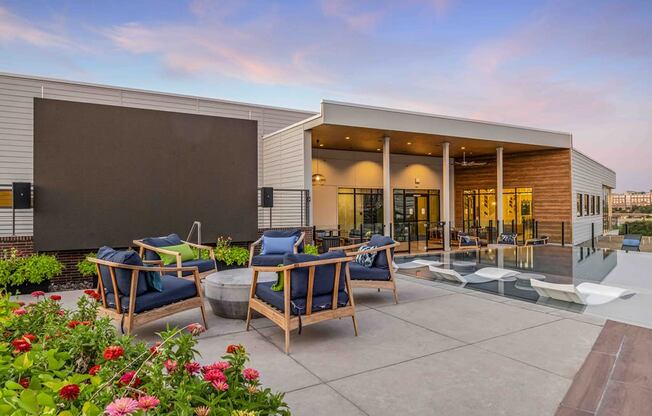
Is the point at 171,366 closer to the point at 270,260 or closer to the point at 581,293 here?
the point at 270,260

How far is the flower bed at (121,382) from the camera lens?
1.12 meters

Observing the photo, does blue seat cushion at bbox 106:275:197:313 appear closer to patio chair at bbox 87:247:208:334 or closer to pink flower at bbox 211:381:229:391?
patio chair at bbox 87:247:208:334

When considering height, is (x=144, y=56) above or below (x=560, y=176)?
above

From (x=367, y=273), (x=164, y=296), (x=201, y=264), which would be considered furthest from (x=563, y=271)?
(x=164, y=296)

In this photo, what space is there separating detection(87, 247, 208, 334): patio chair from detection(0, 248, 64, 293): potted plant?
337 cm

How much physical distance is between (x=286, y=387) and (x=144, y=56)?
37.0 feet

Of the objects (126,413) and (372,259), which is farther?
(372,259)

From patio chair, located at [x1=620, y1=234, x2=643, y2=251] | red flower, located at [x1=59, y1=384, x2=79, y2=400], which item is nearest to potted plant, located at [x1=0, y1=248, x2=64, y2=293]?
red flower, located at [x1=59, y1=384, x2=79, y2=400]

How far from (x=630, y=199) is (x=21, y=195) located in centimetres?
4172

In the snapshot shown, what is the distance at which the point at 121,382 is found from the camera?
52.3 inches

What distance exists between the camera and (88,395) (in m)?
1.28

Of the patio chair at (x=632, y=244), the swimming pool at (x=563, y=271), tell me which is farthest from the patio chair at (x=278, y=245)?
the patio chair at (x=632, y=244)

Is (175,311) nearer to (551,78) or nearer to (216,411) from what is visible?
(216,411)

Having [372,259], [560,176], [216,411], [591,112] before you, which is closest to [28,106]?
[372,259]
